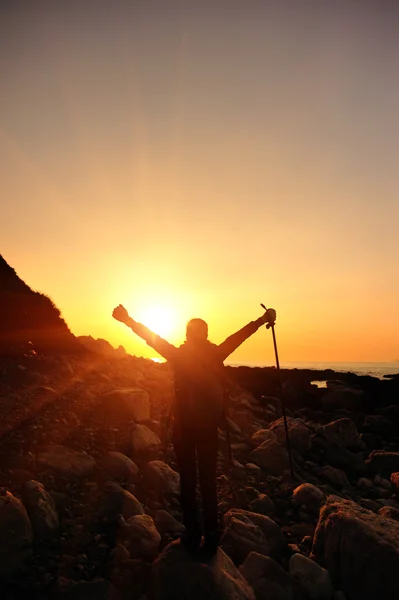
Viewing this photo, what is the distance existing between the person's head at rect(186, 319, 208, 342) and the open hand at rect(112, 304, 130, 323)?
A: 0.83 m

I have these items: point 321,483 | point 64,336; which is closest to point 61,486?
point 321,483

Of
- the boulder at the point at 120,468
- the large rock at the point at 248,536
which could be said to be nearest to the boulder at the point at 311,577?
the large rock at the point at 248,536

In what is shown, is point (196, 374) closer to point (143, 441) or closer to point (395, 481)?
point (143, 441)

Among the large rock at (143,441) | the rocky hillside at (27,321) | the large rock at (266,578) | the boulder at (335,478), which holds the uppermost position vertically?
the rocky hillside at (27,321)

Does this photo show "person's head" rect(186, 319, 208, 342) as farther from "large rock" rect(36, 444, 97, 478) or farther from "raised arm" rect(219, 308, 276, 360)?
"large rock" rect(36, 444, 97, 478)

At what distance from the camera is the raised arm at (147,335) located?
558 centimetres

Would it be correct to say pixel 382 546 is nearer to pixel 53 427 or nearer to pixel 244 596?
pixel 244 596

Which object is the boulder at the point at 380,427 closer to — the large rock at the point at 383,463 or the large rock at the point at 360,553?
the large rock at the point at 383,463

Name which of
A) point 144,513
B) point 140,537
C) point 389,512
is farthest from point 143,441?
point 389,512

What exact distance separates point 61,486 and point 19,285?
53.0 ft

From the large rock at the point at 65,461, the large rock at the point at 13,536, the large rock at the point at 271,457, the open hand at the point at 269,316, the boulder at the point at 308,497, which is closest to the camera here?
the large rock at the point at 13,536

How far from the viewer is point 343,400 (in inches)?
1156

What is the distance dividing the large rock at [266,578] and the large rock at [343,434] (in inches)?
342

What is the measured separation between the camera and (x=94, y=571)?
17.7 feet
